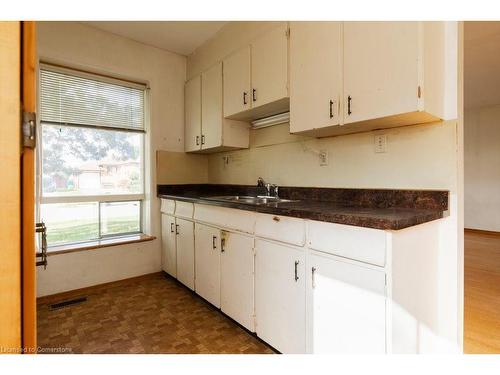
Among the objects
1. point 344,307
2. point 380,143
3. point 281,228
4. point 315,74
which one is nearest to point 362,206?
point 380,143

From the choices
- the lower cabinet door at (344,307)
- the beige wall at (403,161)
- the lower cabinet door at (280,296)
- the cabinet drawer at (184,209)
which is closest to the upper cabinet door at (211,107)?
the beige wall at (403,161)

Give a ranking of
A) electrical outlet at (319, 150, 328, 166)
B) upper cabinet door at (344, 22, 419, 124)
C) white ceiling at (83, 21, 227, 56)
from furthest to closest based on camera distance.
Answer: white ceiling at (83, 21, 227, 56) < electrical outlet at (319, 150, 328, 166) < upper cabinet door at (344, 22, 419, 124)

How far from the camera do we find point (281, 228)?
1.61m

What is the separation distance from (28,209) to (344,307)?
1.30 metres

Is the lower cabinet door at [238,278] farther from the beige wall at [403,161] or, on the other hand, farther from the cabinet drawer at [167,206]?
the cabinet drawer at [167,206]

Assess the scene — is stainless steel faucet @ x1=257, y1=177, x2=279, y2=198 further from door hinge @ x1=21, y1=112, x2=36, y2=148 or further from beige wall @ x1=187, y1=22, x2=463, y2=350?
door hinge @ x1=21, y1=112, x2=36, y2=148

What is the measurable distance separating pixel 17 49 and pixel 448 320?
2047mm

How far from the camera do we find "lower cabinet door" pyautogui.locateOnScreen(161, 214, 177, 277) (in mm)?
2863

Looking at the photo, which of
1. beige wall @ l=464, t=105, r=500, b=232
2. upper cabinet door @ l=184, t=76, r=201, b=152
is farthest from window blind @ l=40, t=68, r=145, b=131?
beige wall @ l=464, t=105, r=500, b=232

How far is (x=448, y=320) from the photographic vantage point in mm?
1492

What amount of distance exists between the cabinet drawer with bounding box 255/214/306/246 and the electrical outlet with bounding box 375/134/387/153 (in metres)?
0.78

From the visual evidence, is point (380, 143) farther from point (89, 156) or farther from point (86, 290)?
point (86, 290)

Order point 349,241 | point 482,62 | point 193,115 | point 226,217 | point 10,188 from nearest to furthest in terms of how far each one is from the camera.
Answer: point 10,188 → point 349,241 → point 226,217 → point 193,115 → point 482,62
